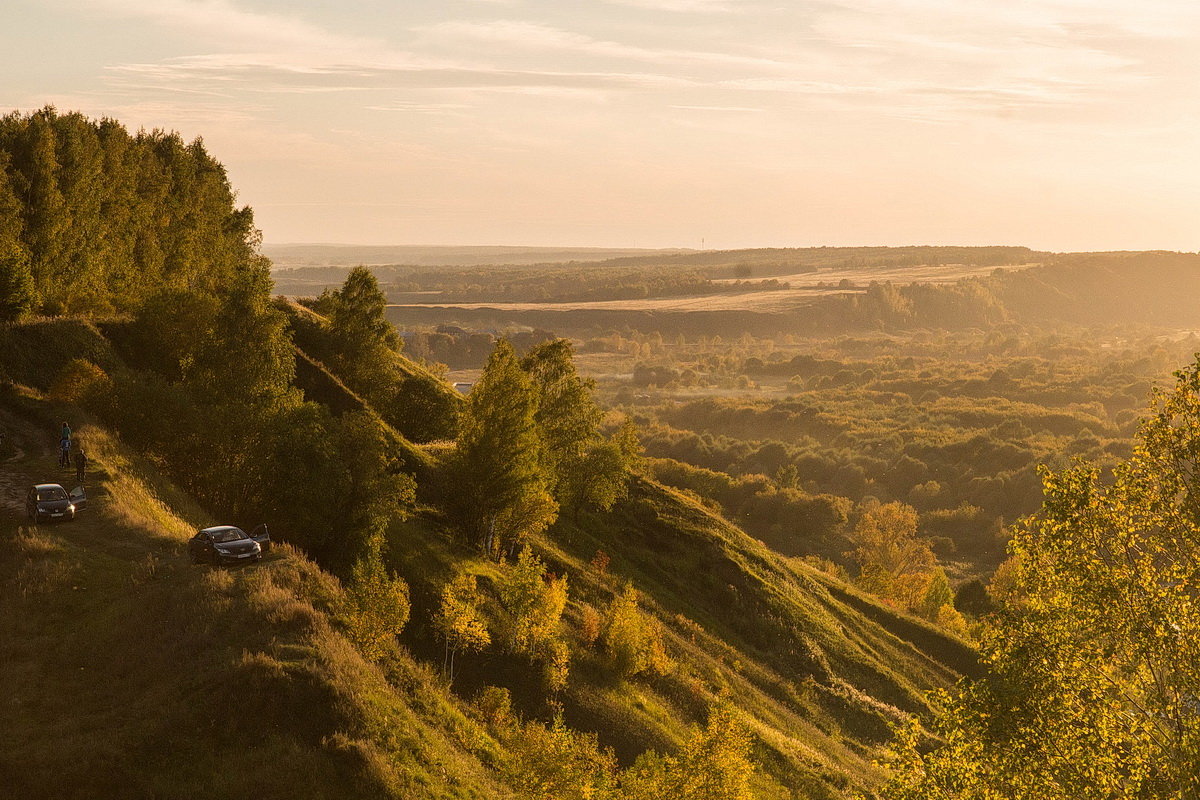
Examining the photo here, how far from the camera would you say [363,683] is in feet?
105

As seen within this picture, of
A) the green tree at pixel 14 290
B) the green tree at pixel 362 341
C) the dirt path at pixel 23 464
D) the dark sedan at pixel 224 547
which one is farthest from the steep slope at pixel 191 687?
the green tree at pixel 362 341

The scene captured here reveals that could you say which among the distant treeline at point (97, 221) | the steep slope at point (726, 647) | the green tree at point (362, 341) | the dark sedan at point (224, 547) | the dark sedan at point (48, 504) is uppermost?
the distant treeline at point (97, 221)

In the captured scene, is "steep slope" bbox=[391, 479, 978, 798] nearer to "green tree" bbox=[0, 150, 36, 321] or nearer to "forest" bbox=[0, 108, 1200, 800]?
"forest" bbox=[0, 108, 1200, 800]

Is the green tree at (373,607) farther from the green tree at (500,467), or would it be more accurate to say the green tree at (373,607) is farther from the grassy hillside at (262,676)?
the green tree at (500,467)

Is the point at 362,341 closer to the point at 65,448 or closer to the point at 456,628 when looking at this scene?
the point at 65,448

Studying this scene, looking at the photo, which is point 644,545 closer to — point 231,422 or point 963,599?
point 231,422

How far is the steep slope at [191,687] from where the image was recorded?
2686 centimetres

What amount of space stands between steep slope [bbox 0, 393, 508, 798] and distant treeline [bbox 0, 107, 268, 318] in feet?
108

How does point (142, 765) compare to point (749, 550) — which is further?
point (749, 550)

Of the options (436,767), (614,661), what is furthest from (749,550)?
(436,767)

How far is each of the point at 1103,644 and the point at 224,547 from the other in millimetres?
34463

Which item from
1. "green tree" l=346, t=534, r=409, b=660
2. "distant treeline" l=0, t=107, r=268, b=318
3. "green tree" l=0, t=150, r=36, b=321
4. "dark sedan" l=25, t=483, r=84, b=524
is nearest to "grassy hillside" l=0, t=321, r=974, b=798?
"dark sedan" l=25, t=483, r=84, b=524

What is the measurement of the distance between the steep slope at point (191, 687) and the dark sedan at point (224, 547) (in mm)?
665

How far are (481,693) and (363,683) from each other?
22472mm
